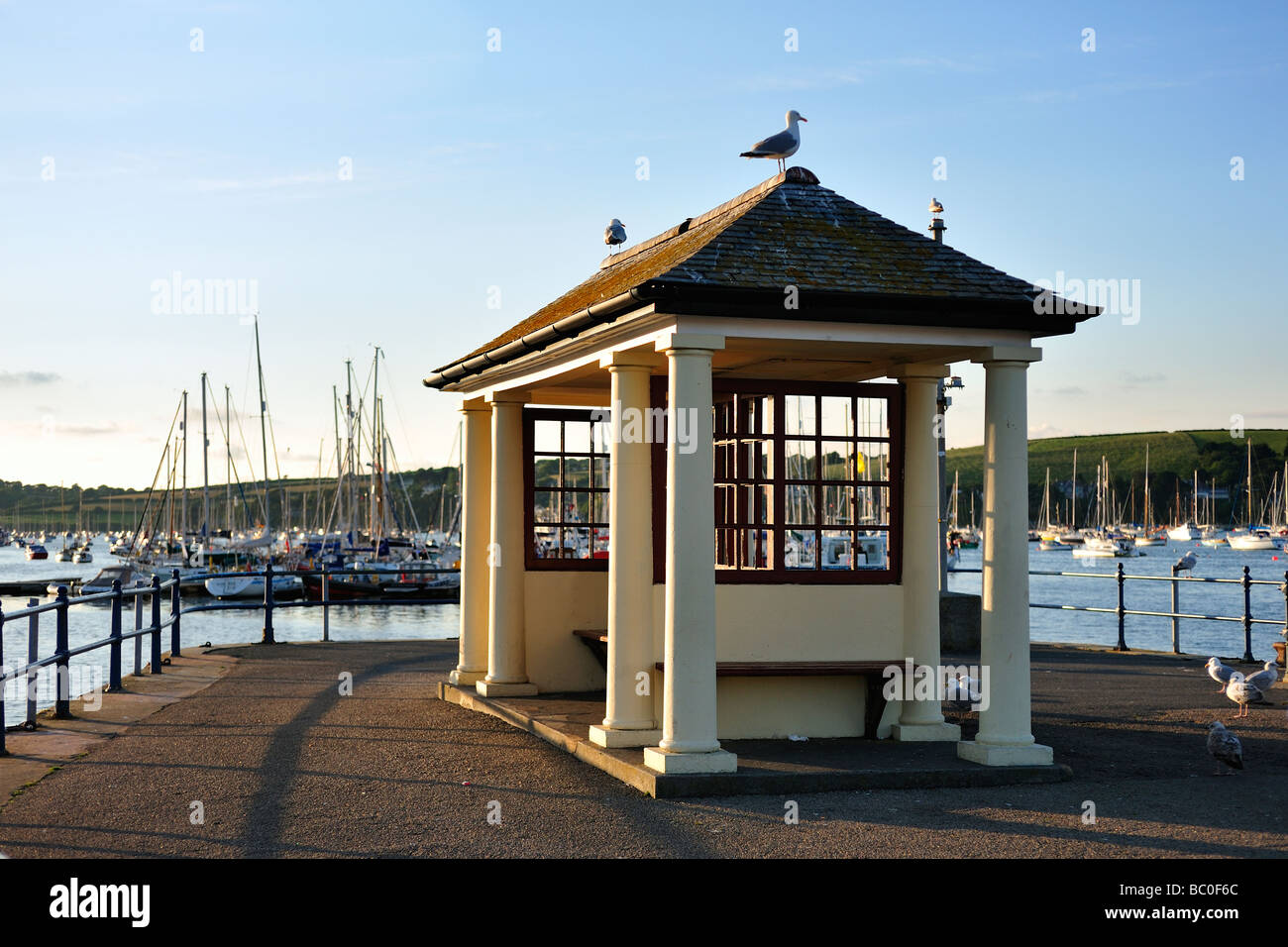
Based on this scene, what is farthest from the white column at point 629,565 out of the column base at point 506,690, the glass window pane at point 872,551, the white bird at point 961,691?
the white bird at point 961,691

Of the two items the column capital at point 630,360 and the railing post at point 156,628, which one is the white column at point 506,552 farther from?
the railing post at point 156,628

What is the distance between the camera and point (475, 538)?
1325cm

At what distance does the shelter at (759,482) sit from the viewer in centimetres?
852

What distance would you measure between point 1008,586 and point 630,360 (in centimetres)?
310

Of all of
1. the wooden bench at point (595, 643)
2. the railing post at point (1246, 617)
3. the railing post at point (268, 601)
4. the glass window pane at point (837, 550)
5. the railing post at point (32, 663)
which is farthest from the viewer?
the railing post at point (268, 601)

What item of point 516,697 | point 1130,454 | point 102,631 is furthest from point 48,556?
point 516,697

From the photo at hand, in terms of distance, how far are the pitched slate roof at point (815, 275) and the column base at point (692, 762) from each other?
2.87m

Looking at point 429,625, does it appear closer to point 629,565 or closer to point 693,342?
point 629,565

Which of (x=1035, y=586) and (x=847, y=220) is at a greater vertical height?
(x=847, y=220)

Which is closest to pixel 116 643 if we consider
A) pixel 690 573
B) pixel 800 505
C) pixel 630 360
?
pixel 630 360

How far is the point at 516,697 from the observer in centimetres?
1240
